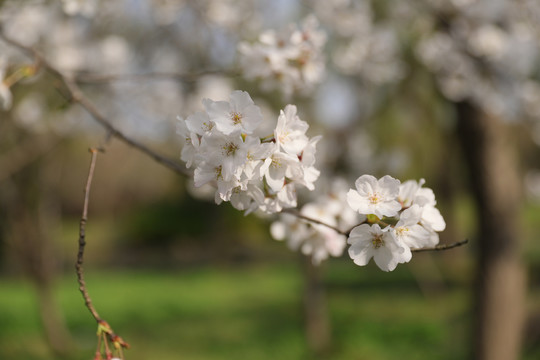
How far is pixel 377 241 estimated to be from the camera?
3.63 ft

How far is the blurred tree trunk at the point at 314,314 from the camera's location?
4.92 meters

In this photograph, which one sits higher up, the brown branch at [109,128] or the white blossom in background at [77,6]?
the white blossom in background at [77,6]

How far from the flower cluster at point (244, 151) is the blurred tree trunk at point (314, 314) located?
3.81 m

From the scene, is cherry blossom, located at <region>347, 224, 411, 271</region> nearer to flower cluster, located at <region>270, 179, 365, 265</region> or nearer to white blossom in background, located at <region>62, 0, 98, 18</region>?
flower cluster, located at <region>270, 179, 365, 265</region>

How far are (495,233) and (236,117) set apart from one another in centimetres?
304

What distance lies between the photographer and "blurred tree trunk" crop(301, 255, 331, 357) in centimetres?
492

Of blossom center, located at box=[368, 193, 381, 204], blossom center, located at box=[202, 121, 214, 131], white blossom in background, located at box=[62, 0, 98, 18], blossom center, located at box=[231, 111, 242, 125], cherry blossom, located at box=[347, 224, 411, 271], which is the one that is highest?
white blossom in background, located at box=[62, 0, 98, 18]

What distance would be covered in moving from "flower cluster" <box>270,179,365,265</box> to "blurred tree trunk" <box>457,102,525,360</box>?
2.16 meters

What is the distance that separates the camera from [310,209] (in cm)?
168

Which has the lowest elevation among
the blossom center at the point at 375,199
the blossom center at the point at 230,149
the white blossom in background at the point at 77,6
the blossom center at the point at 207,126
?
the blossom center at the point at 375,199

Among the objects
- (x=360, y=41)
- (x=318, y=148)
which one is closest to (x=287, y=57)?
(x=360, y=41)

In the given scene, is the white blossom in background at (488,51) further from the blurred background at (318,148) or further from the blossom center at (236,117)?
the blossom center at (236,117)

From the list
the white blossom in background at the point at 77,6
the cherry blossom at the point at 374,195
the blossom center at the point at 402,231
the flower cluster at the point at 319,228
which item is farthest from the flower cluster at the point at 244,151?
the white blossom in background at the point at 77,6

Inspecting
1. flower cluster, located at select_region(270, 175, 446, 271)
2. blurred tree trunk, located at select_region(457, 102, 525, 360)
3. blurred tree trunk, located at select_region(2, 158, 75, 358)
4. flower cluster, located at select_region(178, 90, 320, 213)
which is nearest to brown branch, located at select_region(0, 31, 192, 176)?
flower cluster, located at select_region(178, 90, 320, 213)
